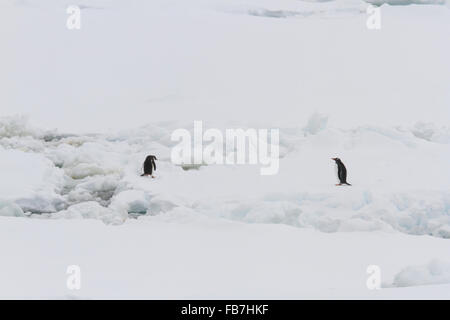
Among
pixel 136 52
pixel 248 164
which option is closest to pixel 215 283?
pixel 248 164

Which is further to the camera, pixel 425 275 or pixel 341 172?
pixel 341 172

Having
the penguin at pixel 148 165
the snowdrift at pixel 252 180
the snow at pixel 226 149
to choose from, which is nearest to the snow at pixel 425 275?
the snow at pixel 226 149

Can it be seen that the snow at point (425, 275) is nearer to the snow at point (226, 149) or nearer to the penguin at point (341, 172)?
the snow at point (226, 149)

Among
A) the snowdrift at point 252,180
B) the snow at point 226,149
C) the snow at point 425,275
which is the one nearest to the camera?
the snow at point 425,275

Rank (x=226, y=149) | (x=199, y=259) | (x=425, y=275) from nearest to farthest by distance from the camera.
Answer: (x=425, y=275), (x=199, y=259), (x=226, y=149)

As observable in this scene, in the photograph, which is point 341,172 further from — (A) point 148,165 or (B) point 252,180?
(A) point 148,165

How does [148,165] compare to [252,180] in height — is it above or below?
above

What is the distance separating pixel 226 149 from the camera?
183 inches

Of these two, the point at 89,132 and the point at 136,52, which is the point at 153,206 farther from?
the point at 136,52

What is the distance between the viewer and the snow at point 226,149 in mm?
3902

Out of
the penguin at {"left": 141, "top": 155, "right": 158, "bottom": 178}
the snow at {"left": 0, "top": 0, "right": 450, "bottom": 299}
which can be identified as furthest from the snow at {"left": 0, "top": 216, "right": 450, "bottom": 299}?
the penguin at {"left": 141, "top": 155, "right": 158, "bottom": 178}

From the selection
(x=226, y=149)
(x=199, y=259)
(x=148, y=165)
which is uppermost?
(x=226, y=149)

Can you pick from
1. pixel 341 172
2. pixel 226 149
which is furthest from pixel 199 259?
pixel 341 172

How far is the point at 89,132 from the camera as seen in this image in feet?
15.4
